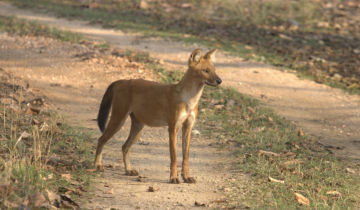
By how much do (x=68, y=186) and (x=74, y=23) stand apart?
35.2 feet

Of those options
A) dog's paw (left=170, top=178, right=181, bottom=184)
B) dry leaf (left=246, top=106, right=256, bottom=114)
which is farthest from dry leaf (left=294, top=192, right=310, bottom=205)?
dry leaf (left=246, top=106, right=256, bottom=114)

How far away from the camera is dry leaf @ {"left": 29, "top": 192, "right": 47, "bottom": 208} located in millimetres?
4023

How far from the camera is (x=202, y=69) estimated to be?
527cm

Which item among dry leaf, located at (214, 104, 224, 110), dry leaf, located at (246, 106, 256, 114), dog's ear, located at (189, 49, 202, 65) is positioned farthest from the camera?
dry leaf, located at (214, 104, 224, 110)

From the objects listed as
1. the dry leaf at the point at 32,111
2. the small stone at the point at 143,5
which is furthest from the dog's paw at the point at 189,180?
the small stone at the point at 143,5

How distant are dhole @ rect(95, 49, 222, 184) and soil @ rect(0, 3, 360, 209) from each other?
426 mm

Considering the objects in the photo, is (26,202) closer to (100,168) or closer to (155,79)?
(100,168)

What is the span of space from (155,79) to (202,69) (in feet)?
14.6

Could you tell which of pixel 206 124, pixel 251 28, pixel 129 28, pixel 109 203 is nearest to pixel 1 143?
pixel 109 203

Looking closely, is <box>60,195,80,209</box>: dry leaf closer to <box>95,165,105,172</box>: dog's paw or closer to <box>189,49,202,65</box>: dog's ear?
<box>95,165,105,172</box>: dog's paw

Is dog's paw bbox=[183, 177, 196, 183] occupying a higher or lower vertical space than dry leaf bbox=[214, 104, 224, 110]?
lower

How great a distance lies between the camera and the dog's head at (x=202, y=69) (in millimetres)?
5184

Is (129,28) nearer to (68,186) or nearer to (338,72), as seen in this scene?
(338,72)

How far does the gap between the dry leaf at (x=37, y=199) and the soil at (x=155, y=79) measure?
519 mm
